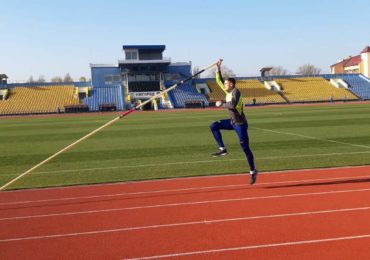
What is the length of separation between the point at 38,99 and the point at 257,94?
3256cm

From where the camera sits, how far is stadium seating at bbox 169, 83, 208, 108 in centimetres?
5847

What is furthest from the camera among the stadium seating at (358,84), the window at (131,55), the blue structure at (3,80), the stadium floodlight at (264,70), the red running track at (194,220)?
the stadium floodlight at (264,70)

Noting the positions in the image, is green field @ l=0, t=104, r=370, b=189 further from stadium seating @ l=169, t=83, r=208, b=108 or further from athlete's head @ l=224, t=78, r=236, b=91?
stadium seating @ l=169, t=83, r=208, b=108

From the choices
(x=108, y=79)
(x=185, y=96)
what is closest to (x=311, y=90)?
(x=185, y=96)

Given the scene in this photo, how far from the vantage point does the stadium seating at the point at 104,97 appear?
5683 centimetres

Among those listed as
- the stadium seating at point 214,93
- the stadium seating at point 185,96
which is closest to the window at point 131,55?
the stadium seating at point 185,96

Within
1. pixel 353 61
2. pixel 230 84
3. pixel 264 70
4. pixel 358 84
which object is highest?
pixel 353 61

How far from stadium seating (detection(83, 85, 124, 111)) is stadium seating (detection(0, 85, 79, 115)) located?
94.6 inches

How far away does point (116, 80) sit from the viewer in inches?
2557

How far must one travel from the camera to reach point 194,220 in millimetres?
6699

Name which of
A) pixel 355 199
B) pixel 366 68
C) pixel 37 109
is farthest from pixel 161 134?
pixel 366 68

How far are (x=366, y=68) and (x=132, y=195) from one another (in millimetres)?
85870

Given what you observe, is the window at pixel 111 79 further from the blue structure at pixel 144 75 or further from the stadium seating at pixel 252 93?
the stadium seating at pixel 252 93

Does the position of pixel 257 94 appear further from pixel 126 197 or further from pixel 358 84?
pixel 126 197
